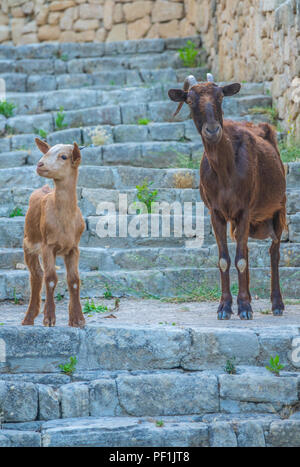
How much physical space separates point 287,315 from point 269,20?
6000 mm

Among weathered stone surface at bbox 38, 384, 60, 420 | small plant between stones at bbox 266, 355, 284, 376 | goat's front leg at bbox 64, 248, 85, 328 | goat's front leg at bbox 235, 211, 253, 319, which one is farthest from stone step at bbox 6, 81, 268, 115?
weathered stone surface at bbox 38, 384, 60, 420

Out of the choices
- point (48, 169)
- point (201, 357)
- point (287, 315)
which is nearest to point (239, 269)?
point (287, 315)

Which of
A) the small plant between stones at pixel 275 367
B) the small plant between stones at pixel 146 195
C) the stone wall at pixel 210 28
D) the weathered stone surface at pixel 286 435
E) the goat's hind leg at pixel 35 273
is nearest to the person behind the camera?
the weathered stone surface at pixel 286 435

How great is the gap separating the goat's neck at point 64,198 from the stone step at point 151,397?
1.25 metres

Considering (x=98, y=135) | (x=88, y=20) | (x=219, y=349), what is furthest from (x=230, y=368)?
(x=88, y=20)

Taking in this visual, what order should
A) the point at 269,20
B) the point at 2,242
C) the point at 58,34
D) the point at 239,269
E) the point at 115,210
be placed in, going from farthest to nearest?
1. the point at 58,34
2. the point at 269,20
3. the point at 115,210
4. the point at 2,242
5. the point at 239,269

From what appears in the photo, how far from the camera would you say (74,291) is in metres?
5.29

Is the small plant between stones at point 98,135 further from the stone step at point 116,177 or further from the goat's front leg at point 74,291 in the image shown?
the goat's front leg at point 74,291

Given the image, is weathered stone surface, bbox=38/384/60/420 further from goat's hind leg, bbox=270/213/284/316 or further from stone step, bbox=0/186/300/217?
stone step, bbox=0/186/300/217

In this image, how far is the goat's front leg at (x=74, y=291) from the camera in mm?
5258

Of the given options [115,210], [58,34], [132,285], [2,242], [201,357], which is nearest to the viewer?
[201,357]

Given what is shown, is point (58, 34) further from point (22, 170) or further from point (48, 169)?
point (48, 169)

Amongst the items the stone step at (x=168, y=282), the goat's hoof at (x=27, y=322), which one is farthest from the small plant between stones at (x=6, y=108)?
the goat's hoof at (x=27, y=322)

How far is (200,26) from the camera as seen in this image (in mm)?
14320
